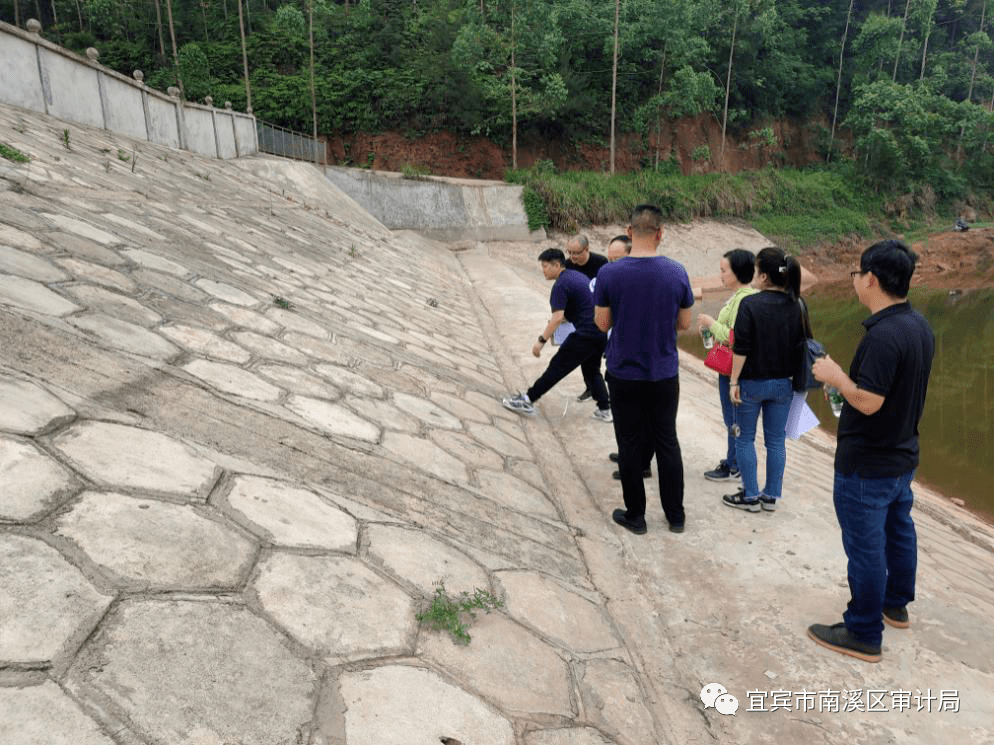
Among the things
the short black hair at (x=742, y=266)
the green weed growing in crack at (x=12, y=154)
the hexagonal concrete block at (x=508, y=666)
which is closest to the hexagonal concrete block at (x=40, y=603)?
the hexagonal concrete block at (x=508, y=666)

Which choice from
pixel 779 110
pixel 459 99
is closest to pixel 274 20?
pixel 459 99

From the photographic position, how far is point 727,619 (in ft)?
10.0

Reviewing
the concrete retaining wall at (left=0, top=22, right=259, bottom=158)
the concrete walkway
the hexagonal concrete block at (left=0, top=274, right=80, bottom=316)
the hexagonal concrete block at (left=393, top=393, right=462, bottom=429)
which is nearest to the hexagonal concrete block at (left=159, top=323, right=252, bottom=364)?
the concrete walkway

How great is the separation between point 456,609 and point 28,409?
1666 mm

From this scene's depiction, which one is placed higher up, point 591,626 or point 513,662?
point 513,662

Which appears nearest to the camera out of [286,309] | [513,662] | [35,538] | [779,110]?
[35,538]

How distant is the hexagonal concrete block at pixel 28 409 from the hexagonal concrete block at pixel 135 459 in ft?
0.24

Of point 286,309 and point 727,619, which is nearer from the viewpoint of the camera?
point 727,619

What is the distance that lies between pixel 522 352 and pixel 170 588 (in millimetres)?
6219

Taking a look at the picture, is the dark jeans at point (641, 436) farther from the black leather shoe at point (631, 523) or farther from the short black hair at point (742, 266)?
the short black hair at point (742, 266)

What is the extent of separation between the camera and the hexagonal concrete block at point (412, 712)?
68.8 inches

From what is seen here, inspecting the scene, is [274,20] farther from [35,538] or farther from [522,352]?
[35,538]

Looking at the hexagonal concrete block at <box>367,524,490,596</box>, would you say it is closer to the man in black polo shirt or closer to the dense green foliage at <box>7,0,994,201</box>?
the man in black polo shirt

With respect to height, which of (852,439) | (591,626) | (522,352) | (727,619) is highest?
(852,439)
